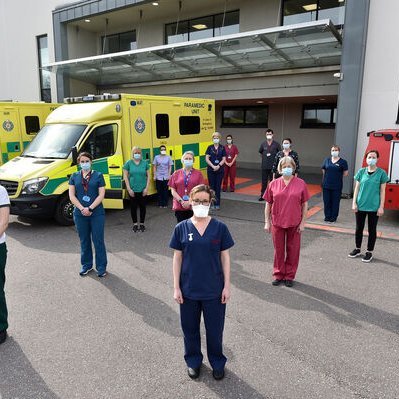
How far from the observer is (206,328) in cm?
324

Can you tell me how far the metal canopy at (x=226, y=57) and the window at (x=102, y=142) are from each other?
4.54m

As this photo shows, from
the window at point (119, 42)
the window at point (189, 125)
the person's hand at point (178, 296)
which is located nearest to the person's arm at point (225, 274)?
the person's hand at point (178, 296)

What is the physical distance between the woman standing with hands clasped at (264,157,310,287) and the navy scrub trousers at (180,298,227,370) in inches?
83.1

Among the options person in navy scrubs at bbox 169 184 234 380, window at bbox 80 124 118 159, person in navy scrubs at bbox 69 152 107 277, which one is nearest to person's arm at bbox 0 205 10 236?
person in navy scrubs at bbox 69 152 107 277

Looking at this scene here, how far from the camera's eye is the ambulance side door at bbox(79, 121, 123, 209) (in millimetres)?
8453

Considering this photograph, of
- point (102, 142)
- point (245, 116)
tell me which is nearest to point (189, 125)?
point (102, 142)

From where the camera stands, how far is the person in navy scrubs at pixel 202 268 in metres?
3.04

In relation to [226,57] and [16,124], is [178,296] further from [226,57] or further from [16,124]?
[16,124]

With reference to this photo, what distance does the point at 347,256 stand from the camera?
637 cm

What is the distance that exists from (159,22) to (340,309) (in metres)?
15.7

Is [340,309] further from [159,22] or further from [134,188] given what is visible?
[159,22]

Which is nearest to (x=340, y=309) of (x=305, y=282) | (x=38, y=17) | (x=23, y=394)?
(x=305, y=282)

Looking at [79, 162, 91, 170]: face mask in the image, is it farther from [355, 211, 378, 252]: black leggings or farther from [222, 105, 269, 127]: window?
[222, 105, 269, 127]: window

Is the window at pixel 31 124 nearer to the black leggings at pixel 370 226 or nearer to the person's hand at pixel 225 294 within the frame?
the black leggings at pixel 370 226
